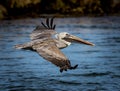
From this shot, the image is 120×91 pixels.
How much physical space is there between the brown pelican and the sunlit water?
9.45 feet

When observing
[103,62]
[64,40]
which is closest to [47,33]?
[64,40]

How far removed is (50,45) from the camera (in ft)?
30.0

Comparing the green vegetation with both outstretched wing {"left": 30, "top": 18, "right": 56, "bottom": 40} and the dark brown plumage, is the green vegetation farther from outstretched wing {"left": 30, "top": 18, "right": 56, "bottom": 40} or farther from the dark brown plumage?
the dark brown plumage

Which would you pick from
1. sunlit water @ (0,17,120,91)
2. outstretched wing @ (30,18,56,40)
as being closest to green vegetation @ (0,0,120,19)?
sunlit water @ (0,17,120,91)

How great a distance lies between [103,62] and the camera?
17469 millimetres

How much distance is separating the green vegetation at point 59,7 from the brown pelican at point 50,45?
27.3m

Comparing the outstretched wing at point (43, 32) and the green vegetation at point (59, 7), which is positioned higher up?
the outstretched wing at point (43, 32)

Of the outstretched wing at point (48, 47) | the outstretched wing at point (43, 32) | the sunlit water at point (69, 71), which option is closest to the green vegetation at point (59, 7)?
the sunlit water at point (69, 71)

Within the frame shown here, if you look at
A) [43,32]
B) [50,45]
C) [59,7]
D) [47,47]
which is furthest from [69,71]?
[59,7]

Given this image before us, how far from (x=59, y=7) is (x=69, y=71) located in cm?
2472

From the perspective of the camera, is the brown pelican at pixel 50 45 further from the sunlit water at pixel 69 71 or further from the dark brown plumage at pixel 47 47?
the sunlit water at pixel 69 71

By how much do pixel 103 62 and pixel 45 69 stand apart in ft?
7.65

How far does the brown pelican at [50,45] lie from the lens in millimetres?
8281

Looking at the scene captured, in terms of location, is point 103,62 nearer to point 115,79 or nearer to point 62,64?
point 115,79
